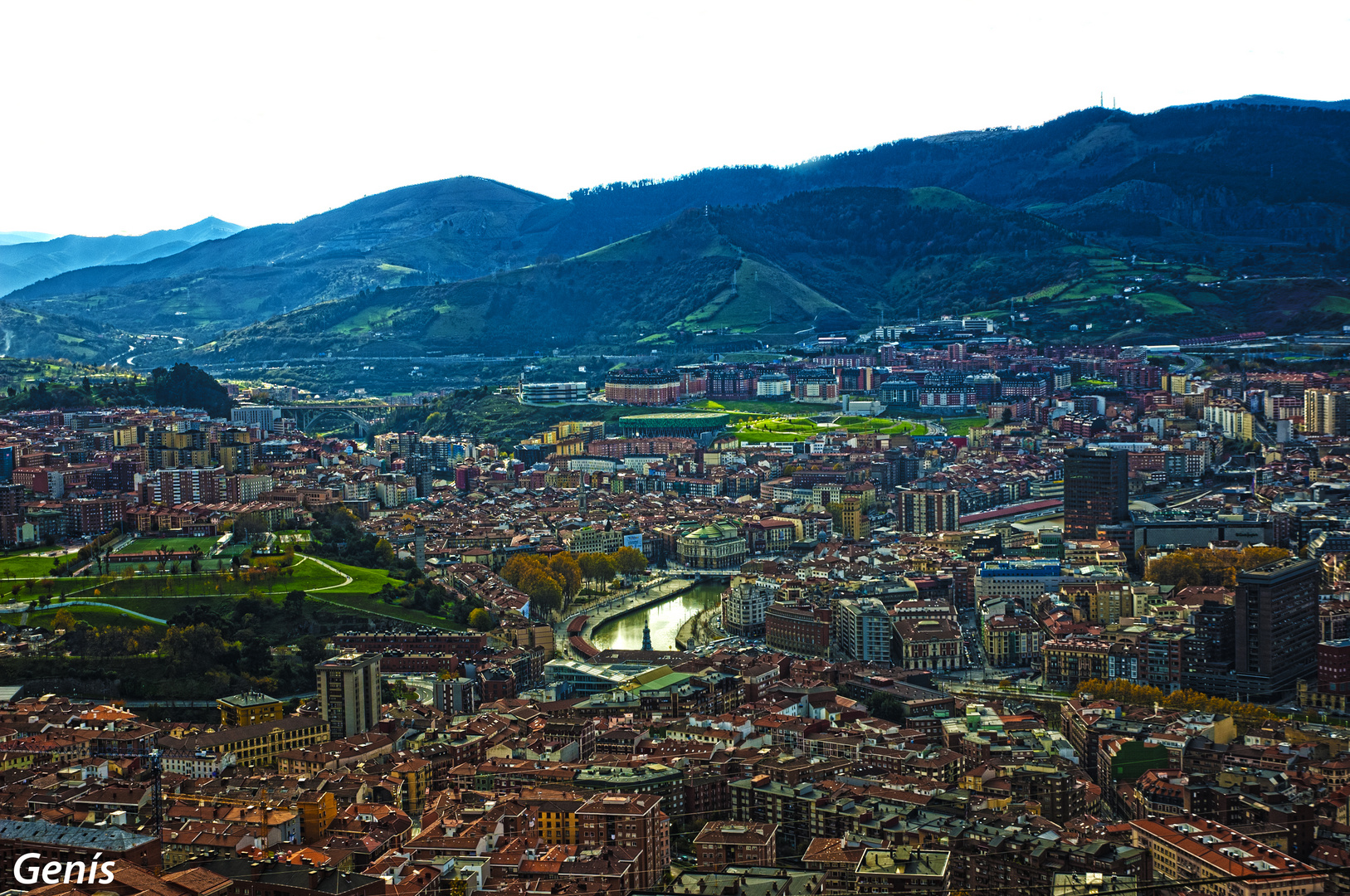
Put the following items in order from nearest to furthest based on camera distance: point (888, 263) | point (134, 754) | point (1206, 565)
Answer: point (134, 754), point (1206, 565), point (888, 263)

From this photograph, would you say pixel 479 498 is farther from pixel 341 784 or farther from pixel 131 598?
pixel 341 784

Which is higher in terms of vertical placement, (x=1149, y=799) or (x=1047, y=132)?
(x=1047, y=132)

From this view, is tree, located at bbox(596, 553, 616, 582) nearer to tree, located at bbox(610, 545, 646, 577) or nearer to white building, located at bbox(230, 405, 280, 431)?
tree, located at bbox(610, 545, 646, 577)

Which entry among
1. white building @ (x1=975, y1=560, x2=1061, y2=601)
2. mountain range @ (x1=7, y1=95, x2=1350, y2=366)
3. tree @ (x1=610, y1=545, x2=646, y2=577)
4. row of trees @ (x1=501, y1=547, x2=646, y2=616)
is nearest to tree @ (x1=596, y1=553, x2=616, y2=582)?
row of trees @ (x1=501, y1=547, x2=646, y2=616)

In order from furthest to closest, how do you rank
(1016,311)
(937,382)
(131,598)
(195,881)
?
1. (1016,311)
2. (937,382)
3. (131,598)
4. (195,881)

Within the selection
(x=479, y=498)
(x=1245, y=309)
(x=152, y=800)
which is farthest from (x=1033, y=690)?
(x=1245, y=309)

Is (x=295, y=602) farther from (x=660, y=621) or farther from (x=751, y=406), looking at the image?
(x=751, y=406)

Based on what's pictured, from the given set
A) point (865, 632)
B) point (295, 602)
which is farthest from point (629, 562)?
point (295, 602)
